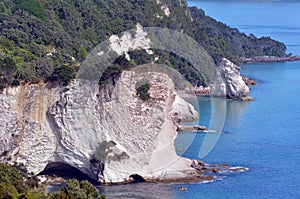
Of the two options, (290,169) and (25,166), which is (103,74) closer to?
(25,166)

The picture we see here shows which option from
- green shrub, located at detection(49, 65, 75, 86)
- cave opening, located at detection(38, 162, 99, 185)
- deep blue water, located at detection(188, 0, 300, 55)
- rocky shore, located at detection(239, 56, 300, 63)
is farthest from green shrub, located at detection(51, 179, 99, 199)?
deep blue water, located at detection(188, 0, 300, 55)

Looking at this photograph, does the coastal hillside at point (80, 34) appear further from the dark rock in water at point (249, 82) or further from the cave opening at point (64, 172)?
the cave opening at point (64, 172)

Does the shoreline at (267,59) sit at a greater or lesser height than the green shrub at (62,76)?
greater

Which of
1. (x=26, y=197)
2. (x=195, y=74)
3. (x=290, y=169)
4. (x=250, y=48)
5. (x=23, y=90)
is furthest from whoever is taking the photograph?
(x=250, y=48)

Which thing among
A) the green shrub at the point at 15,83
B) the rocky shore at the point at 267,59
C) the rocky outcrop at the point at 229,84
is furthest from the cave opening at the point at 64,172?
the rocky shore at the point at 267,59

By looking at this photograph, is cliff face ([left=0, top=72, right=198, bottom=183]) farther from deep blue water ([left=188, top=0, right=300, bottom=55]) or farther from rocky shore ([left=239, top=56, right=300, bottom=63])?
deep blue water ([left=188, top=0, right=300, bottom=55])

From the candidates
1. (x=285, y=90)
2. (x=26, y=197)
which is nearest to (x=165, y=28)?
(x=285, y=90)
